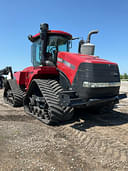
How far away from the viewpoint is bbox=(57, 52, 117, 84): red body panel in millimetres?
4523

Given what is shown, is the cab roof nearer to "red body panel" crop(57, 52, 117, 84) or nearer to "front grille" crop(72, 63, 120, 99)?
"red body panel" crop(57, 52, 117, 84)

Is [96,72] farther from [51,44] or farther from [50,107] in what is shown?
[51,44]

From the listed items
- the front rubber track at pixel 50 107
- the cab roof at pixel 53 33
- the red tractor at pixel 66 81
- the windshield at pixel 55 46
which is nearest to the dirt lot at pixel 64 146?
the front rubber track at pixel 50 107

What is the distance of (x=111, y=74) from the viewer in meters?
4.71

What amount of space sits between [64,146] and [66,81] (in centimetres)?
210

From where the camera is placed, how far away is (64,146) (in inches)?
133

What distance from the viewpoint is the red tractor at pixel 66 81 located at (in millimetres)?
4340

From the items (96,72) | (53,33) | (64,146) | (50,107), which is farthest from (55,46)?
(64,146)

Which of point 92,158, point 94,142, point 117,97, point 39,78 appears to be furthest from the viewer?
point 39,78

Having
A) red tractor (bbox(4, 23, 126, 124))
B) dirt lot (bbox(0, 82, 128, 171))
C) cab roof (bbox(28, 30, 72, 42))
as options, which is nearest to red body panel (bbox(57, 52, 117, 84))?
red tractor (bbox(4, 23, 126, 124))

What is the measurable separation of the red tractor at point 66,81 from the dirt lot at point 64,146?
0.56 metres

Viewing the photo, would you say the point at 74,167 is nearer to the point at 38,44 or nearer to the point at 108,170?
the point at 108,170

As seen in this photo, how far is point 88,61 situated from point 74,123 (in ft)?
6.34

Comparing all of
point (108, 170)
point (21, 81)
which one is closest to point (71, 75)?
point (108, 170)
